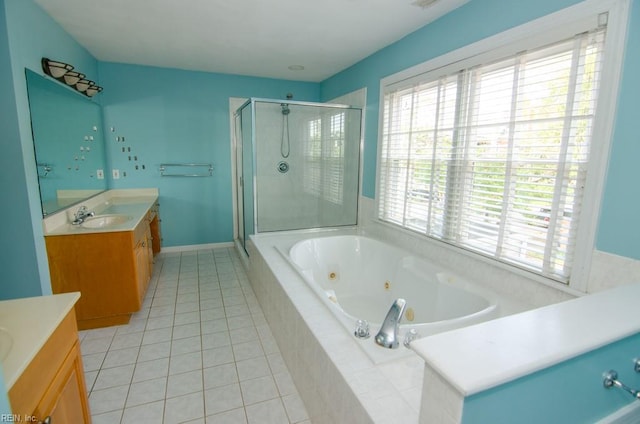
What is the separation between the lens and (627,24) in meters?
1.38

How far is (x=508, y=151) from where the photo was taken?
1.89 metres

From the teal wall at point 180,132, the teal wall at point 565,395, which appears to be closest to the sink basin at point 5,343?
the teal wall at point 565,395

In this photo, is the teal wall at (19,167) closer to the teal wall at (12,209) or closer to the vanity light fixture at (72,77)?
the teal wall at (12,209)

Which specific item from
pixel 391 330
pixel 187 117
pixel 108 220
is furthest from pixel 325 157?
pixel 391 330

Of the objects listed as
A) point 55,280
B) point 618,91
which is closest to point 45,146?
point 55,280

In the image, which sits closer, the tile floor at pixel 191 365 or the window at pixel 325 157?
the tile floor at pixel 191 365

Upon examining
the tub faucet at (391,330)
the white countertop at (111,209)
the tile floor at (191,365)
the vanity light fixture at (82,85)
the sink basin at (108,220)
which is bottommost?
the tile floor at (191,365)

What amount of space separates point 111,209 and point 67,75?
1.32 meters

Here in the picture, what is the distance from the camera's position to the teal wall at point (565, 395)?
812mm

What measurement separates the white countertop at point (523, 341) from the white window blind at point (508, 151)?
73 cm

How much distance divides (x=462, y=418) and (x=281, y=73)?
4.25 metres

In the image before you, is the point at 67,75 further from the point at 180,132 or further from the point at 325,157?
the point at 325,157

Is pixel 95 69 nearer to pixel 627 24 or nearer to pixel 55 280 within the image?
pixel 55 280

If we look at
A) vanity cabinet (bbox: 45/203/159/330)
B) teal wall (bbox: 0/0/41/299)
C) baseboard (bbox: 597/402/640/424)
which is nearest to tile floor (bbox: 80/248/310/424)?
vanity cabinet (bbox: 45/203/159/330)
